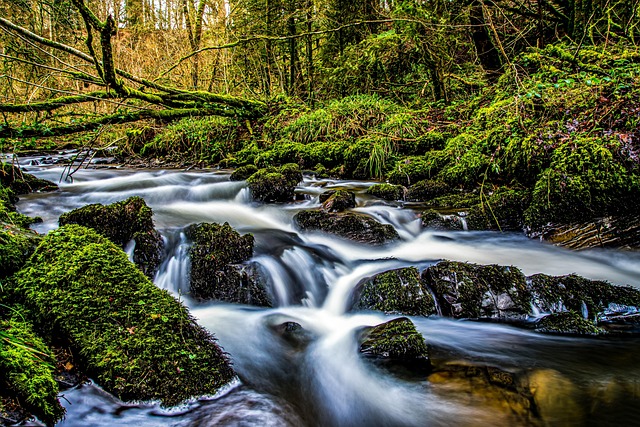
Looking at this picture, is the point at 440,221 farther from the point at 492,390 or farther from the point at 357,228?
→ the point at 492,390

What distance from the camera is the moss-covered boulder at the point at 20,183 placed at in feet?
20.5

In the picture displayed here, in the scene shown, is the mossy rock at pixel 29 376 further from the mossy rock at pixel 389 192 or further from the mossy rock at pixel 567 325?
the mossy rock at pixel 389 192

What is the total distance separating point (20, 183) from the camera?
6406mm

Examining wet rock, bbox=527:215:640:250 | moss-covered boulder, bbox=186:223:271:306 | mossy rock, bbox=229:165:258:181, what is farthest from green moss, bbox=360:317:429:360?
mossy rock, bbox=229:165:258:181

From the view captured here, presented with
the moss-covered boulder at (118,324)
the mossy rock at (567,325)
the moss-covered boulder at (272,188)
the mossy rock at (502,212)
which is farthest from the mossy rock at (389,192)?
the moss-covered boulder at (118,324)

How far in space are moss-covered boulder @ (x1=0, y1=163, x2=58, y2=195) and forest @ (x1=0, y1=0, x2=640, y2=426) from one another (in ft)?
0.28

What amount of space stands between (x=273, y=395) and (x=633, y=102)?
5.26 m

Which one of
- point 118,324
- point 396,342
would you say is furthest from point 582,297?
point 118,324

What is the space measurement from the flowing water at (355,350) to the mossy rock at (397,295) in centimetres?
12

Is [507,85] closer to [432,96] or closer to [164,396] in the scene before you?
[432,96]

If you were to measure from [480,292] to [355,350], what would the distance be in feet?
4.15

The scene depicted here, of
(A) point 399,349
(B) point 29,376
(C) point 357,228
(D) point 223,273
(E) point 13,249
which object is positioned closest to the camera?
(B) point 29,376

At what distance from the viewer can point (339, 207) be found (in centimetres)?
578

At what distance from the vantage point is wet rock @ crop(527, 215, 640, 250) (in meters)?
4.23
